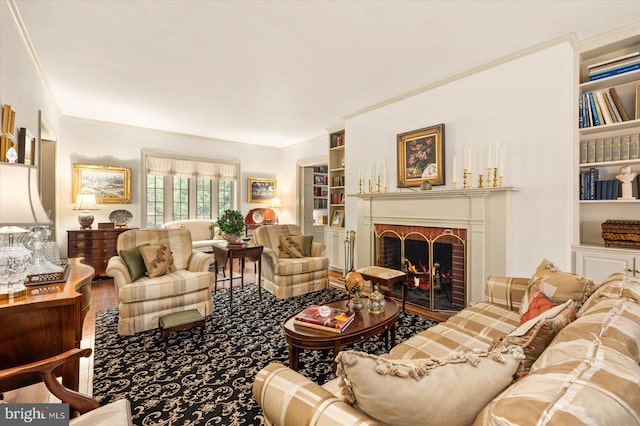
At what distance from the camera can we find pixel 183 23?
8.09ft

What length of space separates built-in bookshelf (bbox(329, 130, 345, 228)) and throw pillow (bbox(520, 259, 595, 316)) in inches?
147

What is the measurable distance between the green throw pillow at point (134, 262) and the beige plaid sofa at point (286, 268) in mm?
1411

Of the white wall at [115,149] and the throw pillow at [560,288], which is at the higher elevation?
the white wall at [115,149]

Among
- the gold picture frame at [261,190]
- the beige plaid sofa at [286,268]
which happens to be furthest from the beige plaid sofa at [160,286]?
the gold picture frame at [261,190]

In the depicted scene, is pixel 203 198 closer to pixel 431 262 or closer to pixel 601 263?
pixel 431 262

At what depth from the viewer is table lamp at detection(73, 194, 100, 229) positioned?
4797mm

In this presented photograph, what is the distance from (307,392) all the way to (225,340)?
2023mm

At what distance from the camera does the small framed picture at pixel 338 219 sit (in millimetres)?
5617

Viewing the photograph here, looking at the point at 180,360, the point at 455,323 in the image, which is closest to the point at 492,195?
the point at 455,323

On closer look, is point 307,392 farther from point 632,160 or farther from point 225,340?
point 632,160

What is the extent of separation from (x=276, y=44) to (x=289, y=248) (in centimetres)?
255

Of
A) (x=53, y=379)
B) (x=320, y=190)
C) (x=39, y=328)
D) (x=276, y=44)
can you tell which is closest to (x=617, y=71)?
(x=276, y=44)

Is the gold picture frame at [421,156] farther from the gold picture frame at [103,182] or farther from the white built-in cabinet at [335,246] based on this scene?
the gold picture frame at [103,182]

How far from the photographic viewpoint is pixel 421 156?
12.5 feet
